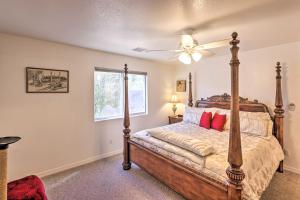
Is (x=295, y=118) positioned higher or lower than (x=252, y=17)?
lower

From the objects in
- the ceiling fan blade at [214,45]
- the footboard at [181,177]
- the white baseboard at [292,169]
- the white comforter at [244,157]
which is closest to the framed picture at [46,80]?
the white comforter at [244,157]

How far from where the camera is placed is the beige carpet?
7.74ft

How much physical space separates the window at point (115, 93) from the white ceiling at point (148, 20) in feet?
3.36

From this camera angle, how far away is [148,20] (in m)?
2.04

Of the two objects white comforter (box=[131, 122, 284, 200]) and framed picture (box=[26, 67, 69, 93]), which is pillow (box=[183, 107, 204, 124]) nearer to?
white comforter (box=[131, 122, 284, 200])

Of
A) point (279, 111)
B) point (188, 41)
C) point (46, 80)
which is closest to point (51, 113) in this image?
point (46, 80)

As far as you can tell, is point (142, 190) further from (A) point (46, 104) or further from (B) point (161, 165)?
(A) point (46, 104)

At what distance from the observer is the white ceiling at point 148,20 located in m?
1.68

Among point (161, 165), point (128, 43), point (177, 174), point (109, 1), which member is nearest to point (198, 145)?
point (177, 174)

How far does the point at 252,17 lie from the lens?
6.48 ft

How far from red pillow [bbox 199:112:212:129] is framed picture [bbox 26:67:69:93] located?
2.77 meters

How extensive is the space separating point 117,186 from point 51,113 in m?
1.71

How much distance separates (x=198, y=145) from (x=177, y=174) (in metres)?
0.51

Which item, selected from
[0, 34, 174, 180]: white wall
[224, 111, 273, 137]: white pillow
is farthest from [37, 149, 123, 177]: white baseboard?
[224, 111, 273, 137]: white pillow
